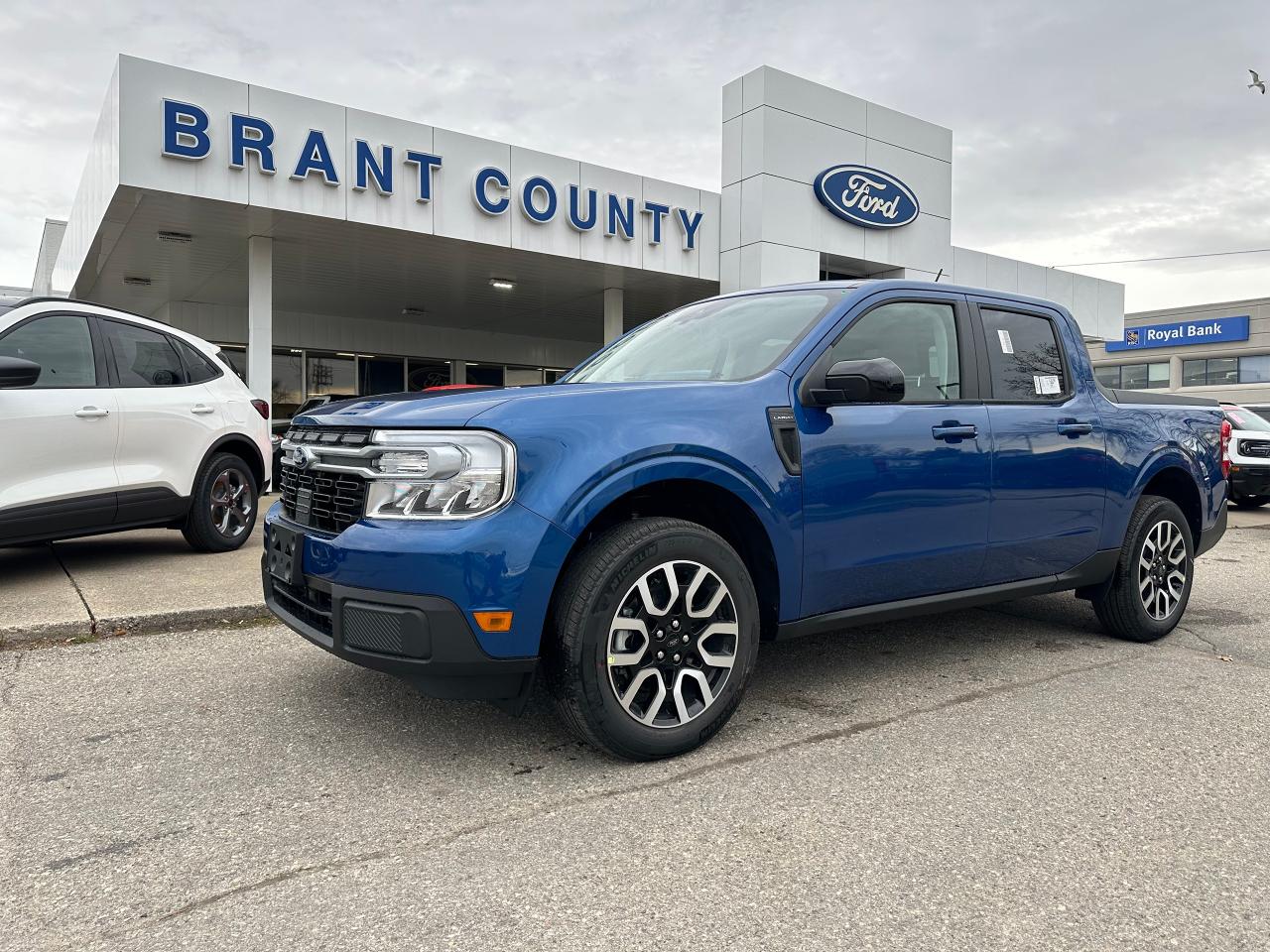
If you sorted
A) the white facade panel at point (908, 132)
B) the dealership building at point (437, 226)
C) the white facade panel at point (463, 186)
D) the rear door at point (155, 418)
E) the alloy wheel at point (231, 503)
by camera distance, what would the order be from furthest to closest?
the white facade panel at point (908, 132) < the white facade panel at point (463, 186) < the dealership building at point (437, 226) < the alloy wheel at point (231, 503) < the rear door at point (155, 418)

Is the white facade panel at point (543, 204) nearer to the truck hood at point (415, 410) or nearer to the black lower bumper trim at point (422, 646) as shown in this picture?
the truck hood at point (415, 410)

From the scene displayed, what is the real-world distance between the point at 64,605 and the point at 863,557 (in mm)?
4243

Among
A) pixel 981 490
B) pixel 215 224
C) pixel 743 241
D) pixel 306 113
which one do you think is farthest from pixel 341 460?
pixel 743 241

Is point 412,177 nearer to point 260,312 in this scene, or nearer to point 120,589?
point 260,312

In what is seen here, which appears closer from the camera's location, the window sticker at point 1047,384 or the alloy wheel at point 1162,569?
the window sticker at point 1047,384

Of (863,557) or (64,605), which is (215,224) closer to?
(64,605)

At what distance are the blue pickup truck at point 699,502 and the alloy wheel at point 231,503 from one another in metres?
3.59

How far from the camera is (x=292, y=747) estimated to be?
128 inches

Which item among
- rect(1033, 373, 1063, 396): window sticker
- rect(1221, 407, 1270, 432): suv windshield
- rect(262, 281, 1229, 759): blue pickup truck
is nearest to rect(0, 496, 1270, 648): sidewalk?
rect(262, 281, 1229, 759): blue pickup truck

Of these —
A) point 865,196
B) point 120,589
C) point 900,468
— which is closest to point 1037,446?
point 900,468

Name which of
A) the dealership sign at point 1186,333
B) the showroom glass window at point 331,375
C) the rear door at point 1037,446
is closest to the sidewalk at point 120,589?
the rear door at point 1037,446

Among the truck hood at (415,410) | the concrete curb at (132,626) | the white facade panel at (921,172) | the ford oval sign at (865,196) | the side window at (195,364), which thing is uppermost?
the white facade panel at (921,172)

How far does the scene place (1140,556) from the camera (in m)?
4.79

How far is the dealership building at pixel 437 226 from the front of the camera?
10.8m
